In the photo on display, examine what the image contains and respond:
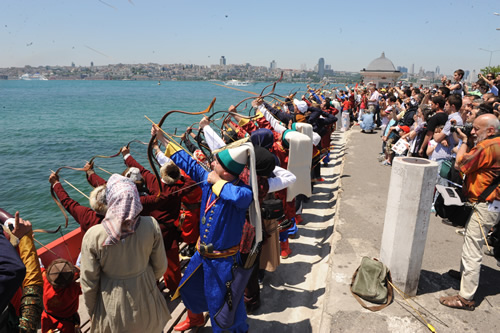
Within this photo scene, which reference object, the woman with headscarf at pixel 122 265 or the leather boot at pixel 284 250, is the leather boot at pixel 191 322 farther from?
the leather boot at pixel 284 250

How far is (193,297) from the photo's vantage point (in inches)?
123

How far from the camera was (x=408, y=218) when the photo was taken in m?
3.51

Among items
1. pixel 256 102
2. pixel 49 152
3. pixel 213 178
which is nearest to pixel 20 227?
pixel 213 178

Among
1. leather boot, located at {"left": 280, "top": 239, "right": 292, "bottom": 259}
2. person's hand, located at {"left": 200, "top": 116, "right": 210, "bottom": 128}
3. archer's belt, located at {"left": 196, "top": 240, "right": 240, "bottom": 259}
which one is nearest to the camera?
archer's belt, located at {"left": 196, "top": 240, "right": 240, "bottom": 259}

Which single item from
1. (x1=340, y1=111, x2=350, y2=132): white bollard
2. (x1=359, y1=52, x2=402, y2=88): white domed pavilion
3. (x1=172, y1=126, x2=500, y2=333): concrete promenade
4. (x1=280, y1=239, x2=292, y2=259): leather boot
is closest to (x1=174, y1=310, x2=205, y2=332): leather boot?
(x1=172, y1=126, x2=500, y2=333): concrete promenade

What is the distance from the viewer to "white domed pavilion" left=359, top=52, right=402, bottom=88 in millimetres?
32750

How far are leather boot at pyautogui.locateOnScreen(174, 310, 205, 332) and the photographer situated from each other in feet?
8.35

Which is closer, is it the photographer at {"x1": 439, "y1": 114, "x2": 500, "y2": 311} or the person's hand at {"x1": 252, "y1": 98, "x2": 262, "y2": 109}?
the photographer at {"x1": 439, "y1": 114, "x2": 500, "y2": 311}

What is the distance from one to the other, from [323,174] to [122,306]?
7.75m

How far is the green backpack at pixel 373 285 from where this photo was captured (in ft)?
11.8

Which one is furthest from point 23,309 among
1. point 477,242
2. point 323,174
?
point 323,174

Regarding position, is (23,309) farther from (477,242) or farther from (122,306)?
(477,242)

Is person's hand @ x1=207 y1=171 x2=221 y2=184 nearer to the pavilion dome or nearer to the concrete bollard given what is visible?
the concrete bollard

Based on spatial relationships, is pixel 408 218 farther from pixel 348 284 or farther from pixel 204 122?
pixel 204 122
